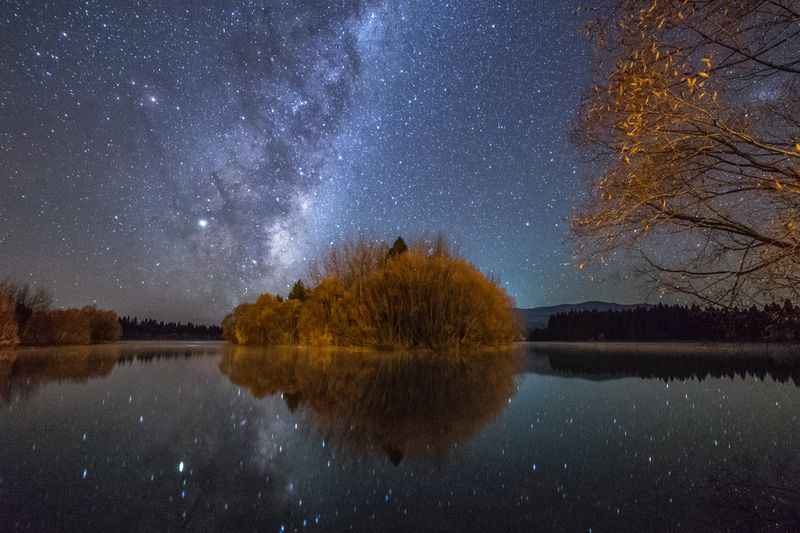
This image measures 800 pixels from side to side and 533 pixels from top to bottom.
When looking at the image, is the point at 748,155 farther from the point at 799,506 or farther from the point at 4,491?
the point at 4,491

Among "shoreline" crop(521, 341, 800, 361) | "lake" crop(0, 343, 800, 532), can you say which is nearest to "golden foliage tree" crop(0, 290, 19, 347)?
"lake" crop(0, 343, 800, 532)

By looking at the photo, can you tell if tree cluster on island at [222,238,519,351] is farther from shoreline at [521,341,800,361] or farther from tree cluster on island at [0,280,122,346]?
tree cluster on island at [0,280,122,346]

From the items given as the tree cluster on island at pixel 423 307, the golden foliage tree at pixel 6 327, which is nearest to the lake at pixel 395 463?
the tree cluster on island at pixel 423 307

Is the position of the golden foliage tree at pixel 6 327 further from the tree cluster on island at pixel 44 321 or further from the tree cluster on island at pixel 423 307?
the tree cluster on island at pixel 423 307

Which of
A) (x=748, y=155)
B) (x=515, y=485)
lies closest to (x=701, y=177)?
(x=748, y=155)

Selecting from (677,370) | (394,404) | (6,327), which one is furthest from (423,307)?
(6,327)

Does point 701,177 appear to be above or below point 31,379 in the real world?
above

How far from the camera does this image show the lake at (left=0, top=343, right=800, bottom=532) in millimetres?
3336

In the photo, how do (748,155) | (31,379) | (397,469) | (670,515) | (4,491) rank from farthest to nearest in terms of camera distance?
(31,379) < (748,155) < (397,469) < (4,491) < (670,515)

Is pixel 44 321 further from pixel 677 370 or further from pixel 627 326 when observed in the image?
pixel 627 326

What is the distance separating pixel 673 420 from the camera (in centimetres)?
718

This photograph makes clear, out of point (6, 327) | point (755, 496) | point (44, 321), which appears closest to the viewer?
point (755, 496)

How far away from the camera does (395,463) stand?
466 cm

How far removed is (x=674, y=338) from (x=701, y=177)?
9445cm
